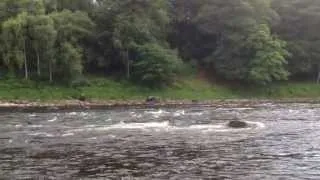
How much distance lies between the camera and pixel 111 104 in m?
67.6

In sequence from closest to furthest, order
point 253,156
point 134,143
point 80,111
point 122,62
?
point 253,156 → point 134,143 → point 80,111 → point 122,62

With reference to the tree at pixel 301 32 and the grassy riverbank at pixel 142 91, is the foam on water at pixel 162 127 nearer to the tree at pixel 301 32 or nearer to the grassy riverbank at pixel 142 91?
the grassy riverbank at pixel 142 91

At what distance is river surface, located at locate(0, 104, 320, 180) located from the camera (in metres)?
27.0

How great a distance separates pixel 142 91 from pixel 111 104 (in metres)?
8.53

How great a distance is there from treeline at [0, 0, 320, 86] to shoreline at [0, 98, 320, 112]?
22.1 feet

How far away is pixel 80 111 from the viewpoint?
5850cm

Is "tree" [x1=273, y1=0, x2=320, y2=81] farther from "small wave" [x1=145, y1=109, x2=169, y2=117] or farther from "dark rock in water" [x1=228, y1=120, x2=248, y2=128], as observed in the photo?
"dark rock in water" [x1=228, y1=120, x2=248, y2=128]

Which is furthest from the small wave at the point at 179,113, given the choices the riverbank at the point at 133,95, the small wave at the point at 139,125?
the riverbank at the point at 133,95

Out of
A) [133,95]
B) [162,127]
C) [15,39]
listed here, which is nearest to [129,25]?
[133,95]

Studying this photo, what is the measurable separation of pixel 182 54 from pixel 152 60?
50.0 feet

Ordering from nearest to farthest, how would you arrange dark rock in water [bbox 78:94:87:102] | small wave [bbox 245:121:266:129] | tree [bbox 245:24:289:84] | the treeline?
1. small wave [bbox 245:121:266:129]
2. dark rock in water [bbox 78:94:87:102]
3. the treeline
4. tree [bbox 245:24:289:84]

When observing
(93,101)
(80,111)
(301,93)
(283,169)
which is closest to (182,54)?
(301,93)

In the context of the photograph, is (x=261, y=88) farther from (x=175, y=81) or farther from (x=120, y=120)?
(x=120, y=120)

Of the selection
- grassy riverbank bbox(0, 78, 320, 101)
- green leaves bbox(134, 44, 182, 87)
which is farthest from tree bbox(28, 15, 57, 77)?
green leaves bbox(134, 44, 182, 87)
